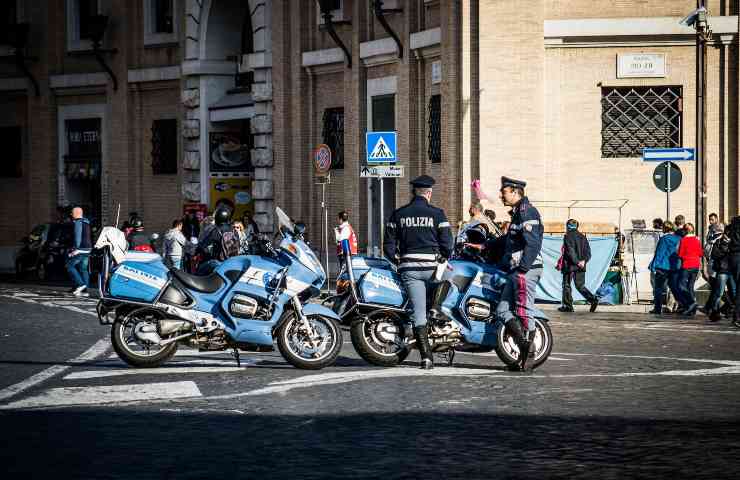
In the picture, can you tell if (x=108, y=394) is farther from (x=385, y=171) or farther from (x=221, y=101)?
(x=221, y=101)

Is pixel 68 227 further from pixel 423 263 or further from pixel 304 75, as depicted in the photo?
pixel 423 263

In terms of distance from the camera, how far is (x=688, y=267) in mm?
23156

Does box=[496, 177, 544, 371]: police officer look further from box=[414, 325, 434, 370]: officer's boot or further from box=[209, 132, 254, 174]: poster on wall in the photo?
box=[209, 132, 254, 174]: poster on wall

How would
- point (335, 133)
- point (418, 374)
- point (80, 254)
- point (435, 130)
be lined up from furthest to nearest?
1. point (335, 133)
2. point (435, 130)
3. point (80, 254)
4. point (418, 374)

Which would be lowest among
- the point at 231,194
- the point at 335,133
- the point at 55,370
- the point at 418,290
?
the point at 55,370

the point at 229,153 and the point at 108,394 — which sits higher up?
the point at 229,153

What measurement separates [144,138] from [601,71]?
624 inches

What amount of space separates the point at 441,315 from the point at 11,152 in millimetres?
32052

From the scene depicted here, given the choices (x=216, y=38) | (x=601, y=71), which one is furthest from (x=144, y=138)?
(x=601, y=71)

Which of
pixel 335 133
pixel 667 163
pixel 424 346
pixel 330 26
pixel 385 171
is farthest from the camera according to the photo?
pixel 335 133

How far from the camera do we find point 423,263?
1380 centimetres

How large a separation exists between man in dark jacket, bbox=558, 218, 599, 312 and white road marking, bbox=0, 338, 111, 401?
911 cm

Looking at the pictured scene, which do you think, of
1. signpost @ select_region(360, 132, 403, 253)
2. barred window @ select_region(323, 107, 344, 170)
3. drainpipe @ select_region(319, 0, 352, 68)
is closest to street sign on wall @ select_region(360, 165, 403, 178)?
signpost @ select_region(360, 132, 403, 253)

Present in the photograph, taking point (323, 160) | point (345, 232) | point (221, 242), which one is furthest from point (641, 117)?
point (221, 242)
